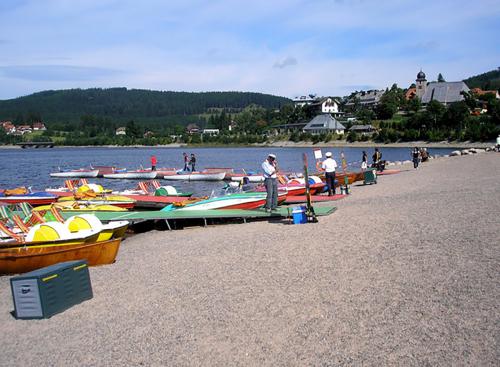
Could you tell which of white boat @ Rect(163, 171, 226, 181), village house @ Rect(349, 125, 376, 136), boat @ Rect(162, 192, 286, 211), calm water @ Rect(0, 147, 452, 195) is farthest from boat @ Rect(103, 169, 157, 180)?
village house @ Rect(349, 125, 376, 136)

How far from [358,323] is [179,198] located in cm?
1825

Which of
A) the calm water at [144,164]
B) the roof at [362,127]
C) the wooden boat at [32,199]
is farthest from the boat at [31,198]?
the roof at [362,127]

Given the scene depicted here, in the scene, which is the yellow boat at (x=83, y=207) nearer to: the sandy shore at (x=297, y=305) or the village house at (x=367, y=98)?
the sandy shore at (x=297, y=305)

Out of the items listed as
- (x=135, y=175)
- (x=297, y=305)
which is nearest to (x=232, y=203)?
(x=297, y=305)

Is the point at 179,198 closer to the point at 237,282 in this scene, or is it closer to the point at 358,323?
the point at 237,282

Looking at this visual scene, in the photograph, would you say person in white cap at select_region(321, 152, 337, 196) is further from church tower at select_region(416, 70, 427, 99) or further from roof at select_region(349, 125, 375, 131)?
church tower at select_region(416, 70, 427, 99)

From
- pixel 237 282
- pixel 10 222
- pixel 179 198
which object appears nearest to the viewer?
pixel 237 282

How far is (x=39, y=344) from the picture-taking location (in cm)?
756

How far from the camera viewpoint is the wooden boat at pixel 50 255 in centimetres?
1202

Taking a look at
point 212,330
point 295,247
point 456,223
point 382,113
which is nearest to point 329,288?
point 212,330

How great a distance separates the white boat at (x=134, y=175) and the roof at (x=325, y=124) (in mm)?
88793

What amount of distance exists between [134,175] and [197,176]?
7.47 meters

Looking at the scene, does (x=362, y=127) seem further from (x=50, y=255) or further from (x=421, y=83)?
(x=50, y=255)

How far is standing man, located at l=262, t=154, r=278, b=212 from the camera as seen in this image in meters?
16.0
